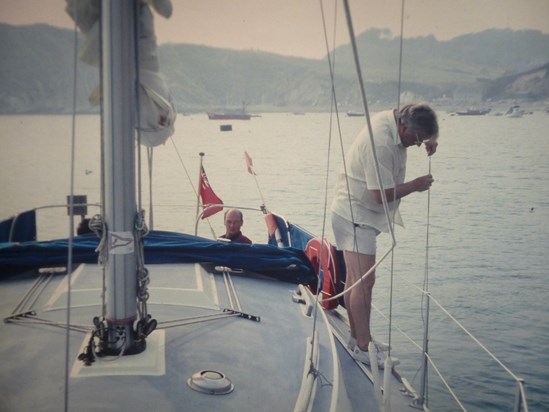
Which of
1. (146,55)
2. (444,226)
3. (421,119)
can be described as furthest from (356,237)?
(444,226)

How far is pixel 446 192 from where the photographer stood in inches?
912

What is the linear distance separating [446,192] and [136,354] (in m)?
21.9

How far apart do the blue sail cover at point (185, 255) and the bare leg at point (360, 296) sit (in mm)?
726

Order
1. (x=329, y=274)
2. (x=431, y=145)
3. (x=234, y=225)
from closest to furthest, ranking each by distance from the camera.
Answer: (x=431, y=145), (x=329, y=274), (x=234, y=225)

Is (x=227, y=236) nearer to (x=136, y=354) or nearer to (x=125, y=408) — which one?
(x=136, y=354)

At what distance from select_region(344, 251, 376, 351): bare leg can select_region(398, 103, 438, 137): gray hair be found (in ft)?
2.90

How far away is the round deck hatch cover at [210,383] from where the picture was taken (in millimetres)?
2508

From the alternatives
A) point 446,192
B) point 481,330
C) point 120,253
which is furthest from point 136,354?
point 446,192

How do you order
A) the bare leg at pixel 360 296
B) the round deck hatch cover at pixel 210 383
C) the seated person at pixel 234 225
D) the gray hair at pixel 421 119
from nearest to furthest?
the round deck hatch cover at pixel 210 383
the gray hair at pixel 421 119
the bare leg at pixel 360 296
the seated person at pixel 234 225

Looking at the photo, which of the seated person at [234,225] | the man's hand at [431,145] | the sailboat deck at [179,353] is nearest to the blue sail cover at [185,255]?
the sailboat deck at [179,353]

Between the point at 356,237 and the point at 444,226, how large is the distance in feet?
46.0

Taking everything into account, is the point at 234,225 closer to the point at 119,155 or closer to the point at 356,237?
the point at 356,237

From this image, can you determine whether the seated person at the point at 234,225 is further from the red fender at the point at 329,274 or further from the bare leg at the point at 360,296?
the bare leg at the point at 360,296

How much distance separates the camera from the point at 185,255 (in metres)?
4.23
